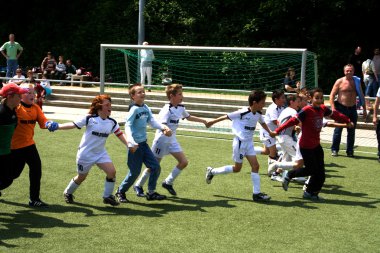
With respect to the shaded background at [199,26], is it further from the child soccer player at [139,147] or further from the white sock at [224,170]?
the child soccer player at [139,147]

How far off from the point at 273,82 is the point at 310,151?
1135cm

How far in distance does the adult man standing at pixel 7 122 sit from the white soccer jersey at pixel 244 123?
3.31 meters


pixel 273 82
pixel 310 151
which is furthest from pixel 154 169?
pixel 273 82

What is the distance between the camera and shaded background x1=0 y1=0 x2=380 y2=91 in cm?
2820

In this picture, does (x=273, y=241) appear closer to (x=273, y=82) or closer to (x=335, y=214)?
(x=335, y=214)

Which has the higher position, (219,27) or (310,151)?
(219,27)

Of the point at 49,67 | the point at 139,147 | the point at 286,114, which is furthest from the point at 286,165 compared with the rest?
the point at 49,67

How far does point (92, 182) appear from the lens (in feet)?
35.4

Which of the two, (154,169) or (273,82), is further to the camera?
(273,82)

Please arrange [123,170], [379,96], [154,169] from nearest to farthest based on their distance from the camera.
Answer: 1. [154,169]
2. [123,170]
3. [379,96]

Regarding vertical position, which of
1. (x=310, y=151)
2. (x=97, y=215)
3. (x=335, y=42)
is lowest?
(x=97, y=215)

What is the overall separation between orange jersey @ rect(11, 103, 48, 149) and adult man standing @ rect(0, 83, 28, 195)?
1.29ft

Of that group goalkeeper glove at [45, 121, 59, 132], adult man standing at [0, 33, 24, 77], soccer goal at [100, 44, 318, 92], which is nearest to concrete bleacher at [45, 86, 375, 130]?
soccer goal at [100, 44, 318, 92]

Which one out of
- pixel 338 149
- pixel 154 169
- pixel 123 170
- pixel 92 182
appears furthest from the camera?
pixel 338 149
